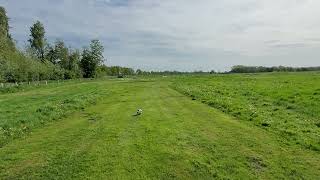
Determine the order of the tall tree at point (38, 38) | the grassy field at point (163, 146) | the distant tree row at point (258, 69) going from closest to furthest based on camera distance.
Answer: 1. the grassy field at point (163, 146)
2. the tall tree at point (38, 38)
3. the distant tree row at point (258, 69)

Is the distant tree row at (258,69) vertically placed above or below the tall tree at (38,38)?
below

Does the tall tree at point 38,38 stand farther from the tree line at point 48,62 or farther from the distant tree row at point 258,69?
the distant tree row at point 258,69

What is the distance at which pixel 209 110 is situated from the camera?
A: 2289 centimetres

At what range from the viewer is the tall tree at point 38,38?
123119 millimetres

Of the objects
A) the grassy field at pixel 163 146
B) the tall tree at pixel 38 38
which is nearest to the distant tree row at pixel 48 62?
the tall tree at pixel 38 38

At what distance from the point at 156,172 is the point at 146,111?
41.4 ft

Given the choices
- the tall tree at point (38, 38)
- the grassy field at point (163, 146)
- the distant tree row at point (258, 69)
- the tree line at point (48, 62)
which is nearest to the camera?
the grassy field at point (163, 146)

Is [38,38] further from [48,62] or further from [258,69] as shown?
[258,69]

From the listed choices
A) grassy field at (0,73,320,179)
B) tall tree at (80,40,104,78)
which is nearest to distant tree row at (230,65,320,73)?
tall tree at (80,40,104,78)

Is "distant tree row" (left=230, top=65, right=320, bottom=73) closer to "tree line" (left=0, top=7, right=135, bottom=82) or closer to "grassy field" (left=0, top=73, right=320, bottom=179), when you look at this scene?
"tree line" (left=0, top=7, right=135, bottom=82)

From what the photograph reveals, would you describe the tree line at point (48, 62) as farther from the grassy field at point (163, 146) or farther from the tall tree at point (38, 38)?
the grassy field at point (163, 146)

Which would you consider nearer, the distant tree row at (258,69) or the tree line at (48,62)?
the tree line at (48,62)

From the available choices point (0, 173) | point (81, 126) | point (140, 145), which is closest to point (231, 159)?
point (140, 145)

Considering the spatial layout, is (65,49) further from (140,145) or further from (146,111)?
(140,145)
